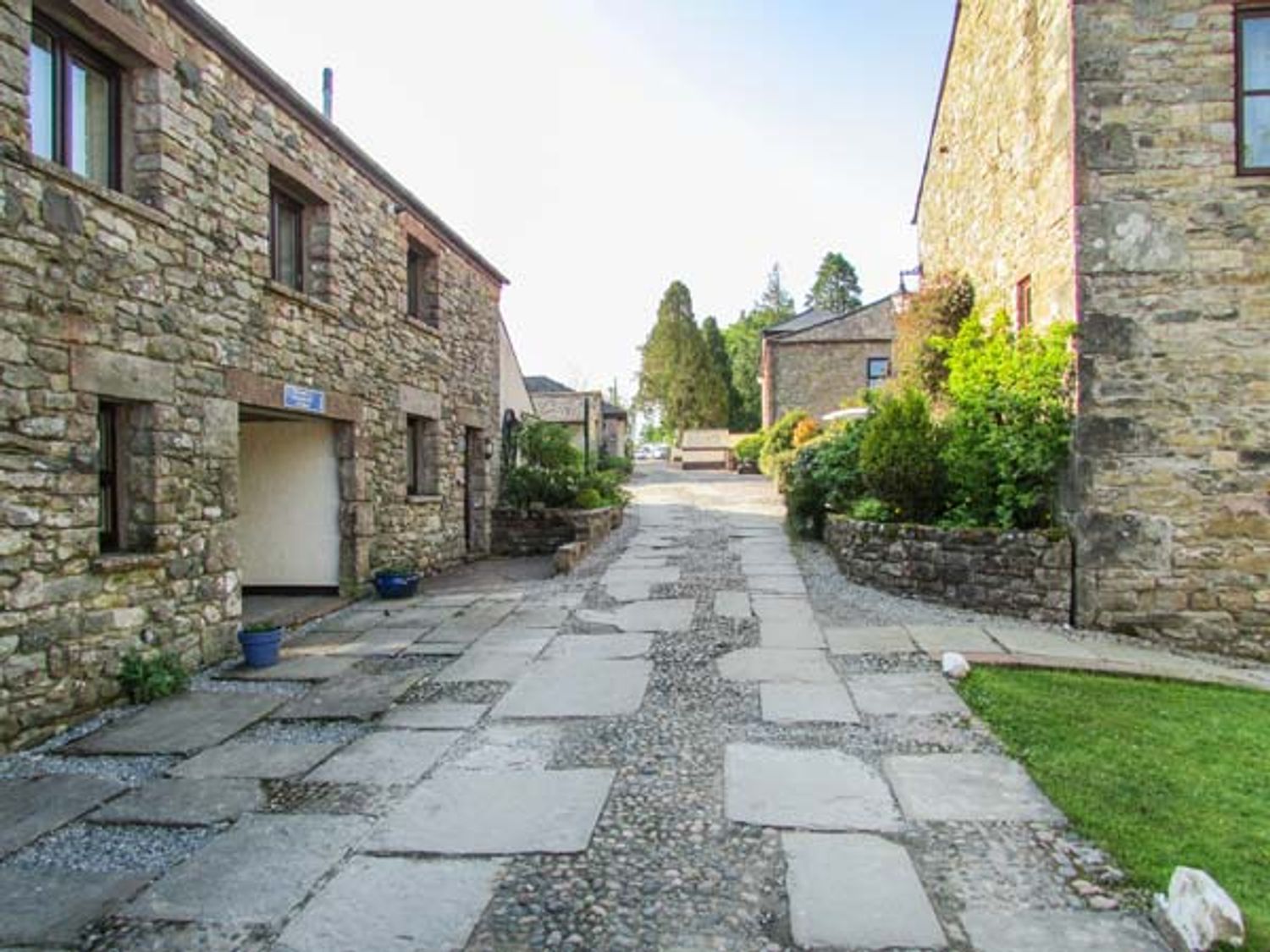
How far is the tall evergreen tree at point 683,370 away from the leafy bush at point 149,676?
1755 inches

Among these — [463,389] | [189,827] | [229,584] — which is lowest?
[189,827]

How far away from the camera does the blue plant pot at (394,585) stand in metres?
9.68

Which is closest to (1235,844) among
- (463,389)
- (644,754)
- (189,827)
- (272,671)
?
(644,754)

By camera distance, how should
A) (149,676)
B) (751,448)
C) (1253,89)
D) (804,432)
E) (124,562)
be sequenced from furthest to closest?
(751,448)
(804,432)
(1253,89)
(149,676)
(124,562)

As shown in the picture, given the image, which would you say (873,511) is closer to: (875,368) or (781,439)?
(781,439)

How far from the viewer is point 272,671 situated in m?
6.73

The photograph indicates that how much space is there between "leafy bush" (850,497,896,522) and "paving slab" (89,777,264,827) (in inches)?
293

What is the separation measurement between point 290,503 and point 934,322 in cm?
926

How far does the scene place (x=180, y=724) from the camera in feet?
17.8

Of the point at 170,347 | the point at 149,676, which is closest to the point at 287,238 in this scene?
the point at 170,347

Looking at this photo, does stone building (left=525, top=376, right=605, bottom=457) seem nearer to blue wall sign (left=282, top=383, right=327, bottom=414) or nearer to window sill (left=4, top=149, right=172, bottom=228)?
blue wall sign (left=282, top=383, right=327, bottom=414)

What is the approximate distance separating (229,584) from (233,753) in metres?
2.60

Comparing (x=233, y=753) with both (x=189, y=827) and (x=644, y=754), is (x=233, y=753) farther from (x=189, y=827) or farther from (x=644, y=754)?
(x=644, y=754)

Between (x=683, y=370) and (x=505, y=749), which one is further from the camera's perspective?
(x=683, y=370)
